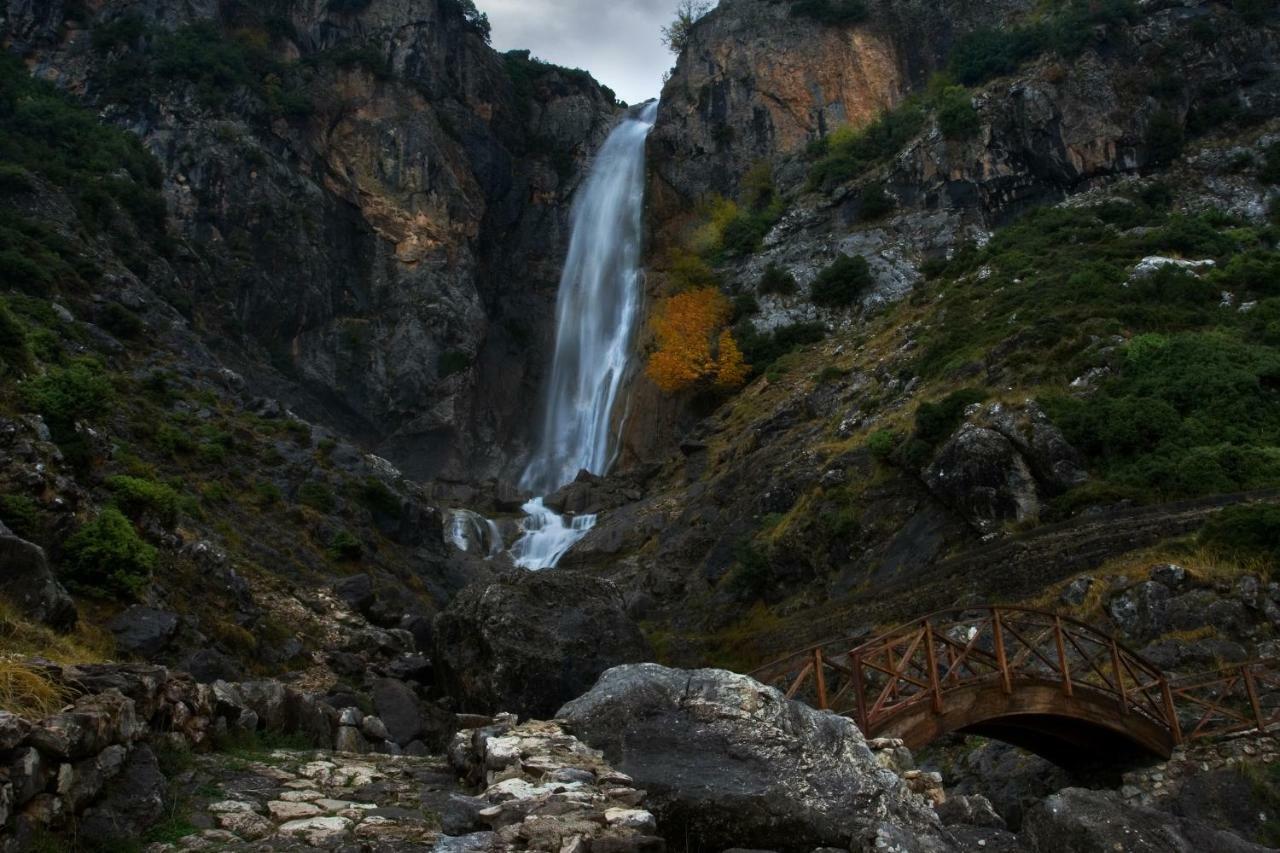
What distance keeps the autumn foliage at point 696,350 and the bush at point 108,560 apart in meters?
28.3

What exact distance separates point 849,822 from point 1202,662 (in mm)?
10181

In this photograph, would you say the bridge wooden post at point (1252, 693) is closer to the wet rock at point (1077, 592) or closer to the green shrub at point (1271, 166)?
the wet rock at point (1077, 592)

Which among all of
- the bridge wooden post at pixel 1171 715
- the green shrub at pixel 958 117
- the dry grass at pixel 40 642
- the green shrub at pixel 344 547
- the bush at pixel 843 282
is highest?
the green shrub at pixel 958 117

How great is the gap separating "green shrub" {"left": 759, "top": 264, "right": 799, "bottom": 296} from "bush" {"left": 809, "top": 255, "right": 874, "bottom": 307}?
1601 mm

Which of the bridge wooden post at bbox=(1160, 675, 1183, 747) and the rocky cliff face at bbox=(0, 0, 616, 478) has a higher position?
the rocky cliff face at bbox=(0, 0, 616, 478)

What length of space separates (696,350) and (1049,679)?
2994 cm

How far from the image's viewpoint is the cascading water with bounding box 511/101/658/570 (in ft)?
150

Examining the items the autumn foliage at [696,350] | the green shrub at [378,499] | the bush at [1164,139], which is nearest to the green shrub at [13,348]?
the green shrub at [378,499]

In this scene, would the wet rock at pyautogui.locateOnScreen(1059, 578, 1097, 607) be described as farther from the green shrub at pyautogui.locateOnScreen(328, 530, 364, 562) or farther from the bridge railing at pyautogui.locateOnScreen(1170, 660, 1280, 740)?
the green shrub at pyautogui.locateOnScreen(328, 530, 364, 562)

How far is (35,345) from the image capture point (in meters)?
22.5

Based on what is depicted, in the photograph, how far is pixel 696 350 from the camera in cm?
4116

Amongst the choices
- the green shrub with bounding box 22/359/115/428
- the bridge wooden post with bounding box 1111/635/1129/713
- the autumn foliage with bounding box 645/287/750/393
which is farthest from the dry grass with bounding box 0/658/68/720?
the autumn foliage with bounding box 645/287/750/393

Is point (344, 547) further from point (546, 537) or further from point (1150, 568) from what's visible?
point (1150, 568)

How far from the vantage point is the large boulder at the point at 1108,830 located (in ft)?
24.6
